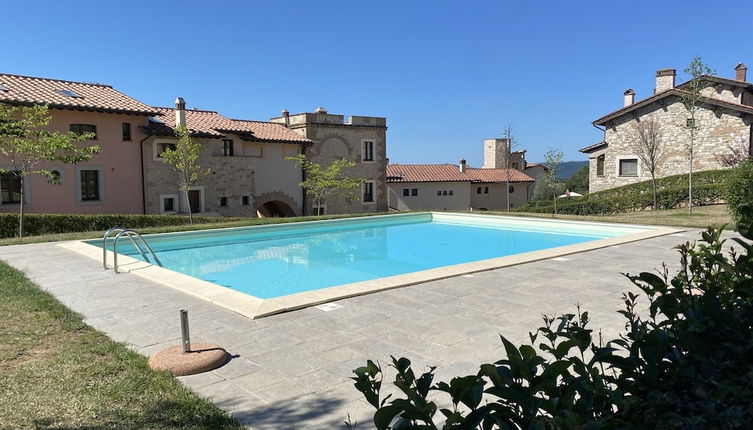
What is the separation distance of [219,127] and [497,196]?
2671 cm

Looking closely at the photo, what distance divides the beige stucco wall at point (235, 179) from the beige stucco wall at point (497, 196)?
740 inches

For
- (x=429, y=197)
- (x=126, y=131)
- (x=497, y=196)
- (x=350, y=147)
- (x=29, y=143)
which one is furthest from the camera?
(x=497, y=196)

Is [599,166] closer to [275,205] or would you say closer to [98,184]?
[275,205]

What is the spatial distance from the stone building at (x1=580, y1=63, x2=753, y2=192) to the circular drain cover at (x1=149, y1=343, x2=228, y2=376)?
24.7 metres

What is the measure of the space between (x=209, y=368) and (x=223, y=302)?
2.24 meters

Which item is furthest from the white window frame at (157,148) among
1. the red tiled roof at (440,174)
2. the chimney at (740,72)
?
the chimney at (740,72)

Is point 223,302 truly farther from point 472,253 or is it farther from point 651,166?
point 651,166

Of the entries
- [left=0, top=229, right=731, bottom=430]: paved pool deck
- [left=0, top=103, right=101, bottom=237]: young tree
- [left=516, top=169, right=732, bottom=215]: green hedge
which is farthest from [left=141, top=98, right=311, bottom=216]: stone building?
[left=0, top=229, right=731, bottom=430]: paved pool deck

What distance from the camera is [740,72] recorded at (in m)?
28.5

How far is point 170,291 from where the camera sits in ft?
23.8

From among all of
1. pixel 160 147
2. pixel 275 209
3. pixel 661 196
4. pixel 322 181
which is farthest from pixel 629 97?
pixel 160 147

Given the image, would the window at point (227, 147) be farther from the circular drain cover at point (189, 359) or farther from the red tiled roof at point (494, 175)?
the circular drain cover at point (189, 359)

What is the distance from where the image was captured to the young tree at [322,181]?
28.3 m

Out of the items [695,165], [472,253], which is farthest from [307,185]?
[695,165]
